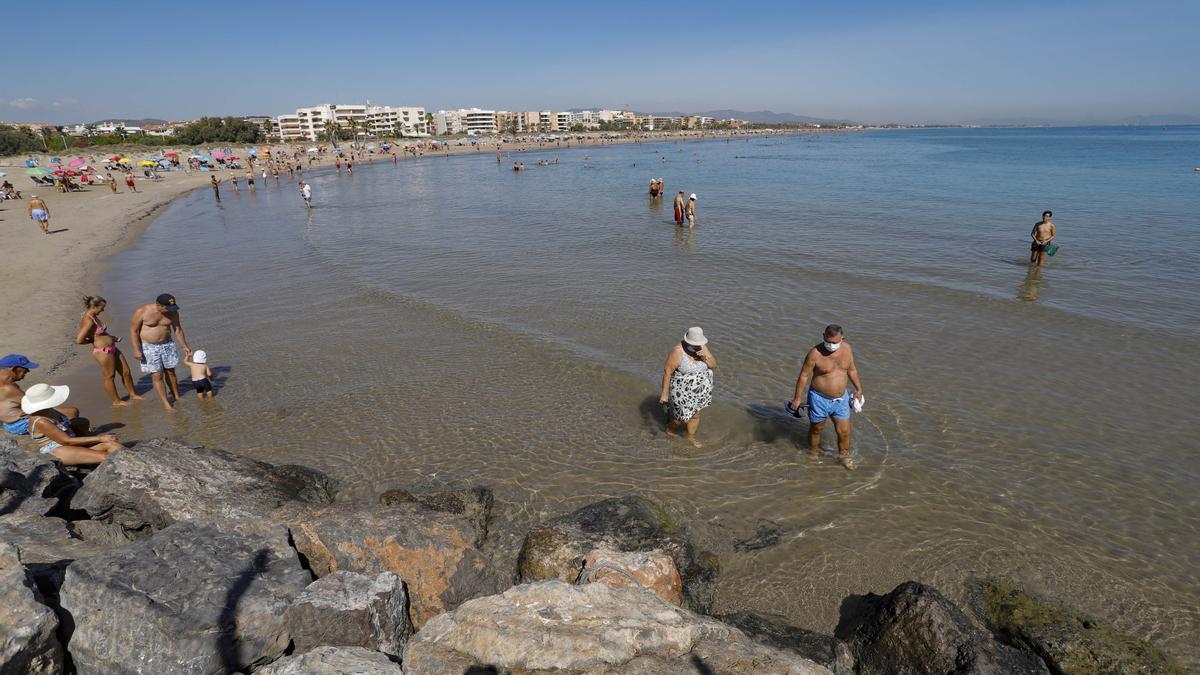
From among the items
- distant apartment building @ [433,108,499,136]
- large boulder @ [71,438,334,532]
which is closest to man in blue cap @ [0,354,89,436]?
large boulder @ [71,438,334,532]

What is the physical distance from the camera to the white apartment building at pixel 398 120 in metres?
157

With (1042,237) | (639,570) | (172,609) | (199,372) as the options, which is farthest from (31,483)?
(1042,237)

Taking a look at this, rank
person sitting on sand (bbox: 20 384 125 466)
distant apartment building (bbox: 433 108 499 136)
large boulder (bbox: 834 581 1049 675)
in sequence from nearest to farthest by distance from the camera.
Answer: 1. large boulder (bbox: 834 581 1049 675)
2. person sitting on sand (bbox: 20 384 125 466)
3. distant apartment building (bbox: 433 108 499 136)

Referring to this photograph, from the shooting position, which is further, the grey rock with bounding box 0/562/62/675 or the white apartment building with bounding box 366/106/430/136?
the white apartment building with bounding box 366/106/430/136

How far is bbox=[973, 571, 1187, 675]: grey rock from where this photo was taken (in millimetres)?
4318

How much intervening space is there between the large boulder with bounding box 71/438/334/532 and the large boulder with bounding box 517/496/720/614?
2492 mm

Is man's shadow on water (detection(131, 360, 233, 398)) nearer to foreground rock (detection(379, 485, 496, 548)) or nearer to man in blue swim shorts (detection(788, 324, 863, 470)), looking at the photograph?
foreground rock (detection(379, 485, 496, 548))

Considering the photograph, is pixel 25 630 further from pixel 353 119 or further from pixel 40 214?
pixel 353 119

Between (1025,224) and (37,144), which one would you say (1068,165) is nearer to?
(1025,224)

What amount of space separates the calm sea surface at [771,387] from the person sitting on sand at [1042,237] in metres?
0.63

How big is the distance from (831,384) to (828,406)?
1.03 ft

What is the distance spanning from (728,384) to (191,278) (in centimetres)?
1658

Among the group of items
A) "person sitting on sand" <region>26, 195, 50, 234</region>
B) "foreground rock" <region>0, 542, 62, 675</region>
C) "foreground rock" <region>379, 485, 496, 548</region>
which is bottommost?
"foreground rock" <region>379, 485, 496, 548</region>

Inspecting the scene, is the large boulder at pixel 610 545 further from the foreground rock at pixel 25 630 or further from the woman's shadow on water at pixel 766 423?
the foreground rock at pixel 25 630
